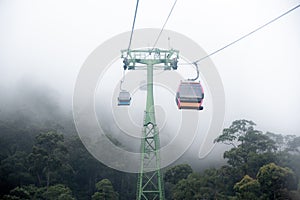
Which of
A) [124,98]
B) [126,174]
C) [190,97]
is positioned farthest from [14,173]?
[190,97]

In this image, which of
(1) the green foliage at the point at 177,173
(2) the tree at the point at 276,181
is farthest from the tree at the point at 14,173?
(2) the tree at the point at 276,181

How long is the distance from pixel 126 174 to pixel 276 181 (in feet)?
56.7

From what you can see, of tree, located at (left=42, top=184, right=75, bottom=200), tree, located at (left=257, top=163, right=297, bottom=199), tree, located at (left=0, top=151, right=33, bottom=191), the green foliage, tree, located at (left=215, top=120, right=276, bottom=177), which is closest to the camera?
tree, located at (left=257, top=163, right=297, bottom=199)

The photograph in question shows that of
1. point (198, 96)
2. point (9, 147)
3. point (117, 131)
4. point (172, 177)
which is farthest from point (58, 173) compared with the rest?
point (198, 96)

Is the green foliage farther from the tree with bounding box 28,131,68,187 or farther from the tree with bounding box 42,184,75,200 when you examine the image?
the tree with bounding box 28,131,68,187

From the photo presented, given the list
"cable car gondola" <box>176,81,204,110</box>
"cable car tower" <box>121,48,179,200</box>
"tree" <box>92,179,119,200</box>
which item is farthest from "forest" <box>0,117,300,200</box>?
"cable car gondola" <box>176,81,204,110</box>

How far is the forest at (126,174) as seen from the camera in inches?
716

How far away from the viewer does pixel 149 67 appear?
47.9 feet

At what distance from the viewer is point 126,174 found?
3178 cm

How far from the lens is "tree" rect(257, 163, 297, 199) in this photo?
17.8 meters

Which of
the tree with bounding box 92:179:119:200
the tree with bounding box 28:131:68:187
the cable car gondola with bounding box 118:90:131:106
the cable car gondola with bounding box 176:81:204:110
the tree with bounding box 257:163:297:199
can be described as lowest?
the tree with bounding box 92:179:119:200

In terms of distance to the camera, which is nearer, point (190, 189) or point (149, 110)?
point (149, 110)

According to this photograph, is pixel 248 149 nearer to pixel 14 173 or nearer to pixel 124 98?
pixel 124 98

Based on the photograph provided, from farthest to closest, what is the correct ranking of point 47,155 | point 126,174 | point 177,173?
point 126,174 < point 177,173 < point 47,155
